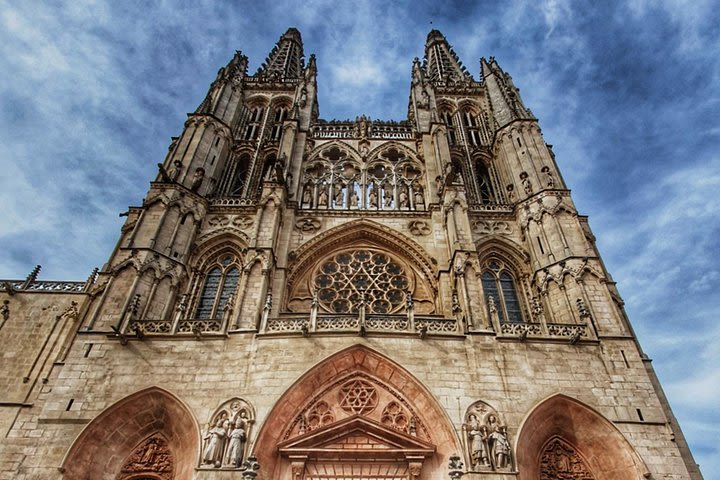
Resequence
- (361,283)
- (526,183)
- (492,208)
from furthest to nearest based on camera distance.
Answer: (492,208)
(526,183)
(361,283)

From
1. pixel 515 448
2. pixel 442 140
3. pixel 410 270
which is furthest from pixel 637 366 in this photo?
pixel 442 140

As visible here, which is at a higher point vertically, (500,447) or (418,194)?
(418,194)

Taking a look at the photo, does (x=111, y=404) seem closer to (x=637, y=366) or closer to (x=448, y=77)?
(x=637, y=366)

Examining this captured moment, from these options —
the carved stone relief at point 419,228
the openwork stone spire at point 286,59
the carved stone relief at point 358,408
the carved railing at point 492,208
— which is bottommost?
the carved stone relief at point 358,408

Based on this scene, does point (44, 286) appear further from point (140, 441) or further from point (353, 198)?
point (353, 198)

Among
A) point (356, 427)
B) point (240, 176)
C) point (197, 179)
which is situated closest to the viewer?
point (356, 427)

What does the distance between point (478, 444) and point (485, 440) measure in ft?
0.75

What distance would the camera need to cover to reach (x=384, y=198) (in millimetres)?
17609

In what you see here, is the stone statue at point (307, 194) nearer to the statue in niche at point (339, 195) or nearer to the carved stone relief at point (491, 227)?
the statue in niche at point (339, 195)

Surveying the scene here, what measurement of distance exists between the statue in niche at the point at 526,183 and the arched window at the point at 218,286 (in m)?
11.1

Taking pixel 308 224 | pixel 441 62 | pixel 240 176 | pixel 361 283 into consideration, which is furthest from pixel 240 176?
pixel 441 62

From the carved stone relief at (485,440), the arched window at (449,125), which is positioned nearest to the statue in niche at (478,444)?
the carved stone relief at (485,440)

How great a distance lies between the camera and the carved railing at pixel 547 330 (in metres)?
11.5

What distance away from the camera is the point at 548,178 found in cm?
1612
